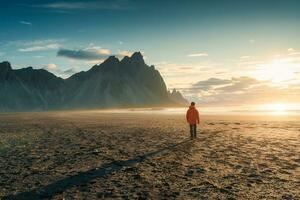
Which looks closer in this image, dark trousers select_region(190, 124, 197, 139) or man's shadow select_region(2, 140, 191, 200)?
man's shadow select_region(2, 140, 191, 200)

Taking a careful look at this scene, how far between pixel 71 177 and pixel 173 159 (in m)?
5.07

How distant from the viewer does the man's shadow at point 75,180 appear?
10305mm

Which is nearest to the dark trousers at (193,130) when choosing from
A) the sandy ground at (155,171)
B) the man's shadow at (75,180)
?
the sandy ground at (155,171)

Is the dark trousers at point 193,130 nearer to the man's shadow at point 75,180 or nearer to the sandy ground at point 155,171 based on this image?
the sandy ground at point 155,171

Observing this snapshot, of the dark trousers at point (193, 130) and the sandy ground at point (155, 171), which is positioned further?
the dark trousers at point (193, 130)

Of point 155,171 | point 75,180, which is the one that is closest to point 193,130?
point 155,171

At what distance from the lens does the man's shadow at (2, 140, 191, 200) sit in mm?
Result: 10305

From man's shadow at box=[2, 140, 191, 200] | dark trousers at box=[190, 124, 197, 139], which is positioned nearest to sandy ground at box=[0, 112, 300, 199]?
man's shadow at box=[2, 140, 191, 200]

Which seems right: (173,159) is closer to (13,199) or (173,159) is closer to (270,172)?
(270,172)

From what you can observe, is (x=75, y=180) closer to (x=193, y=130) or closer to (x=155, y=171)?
(x=155, y=171)

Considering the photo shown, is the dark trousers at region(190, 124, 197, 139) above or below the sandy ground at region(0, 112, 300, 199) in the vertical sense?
above

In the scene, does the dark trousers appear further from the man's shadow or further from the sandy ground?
the man's shadow

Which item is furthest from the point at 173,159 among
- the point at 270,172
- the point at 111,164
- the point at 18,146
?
the point at 18,146

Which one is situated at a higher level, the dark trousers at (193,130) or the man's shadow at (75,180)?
the dark trousers at (193,130)
